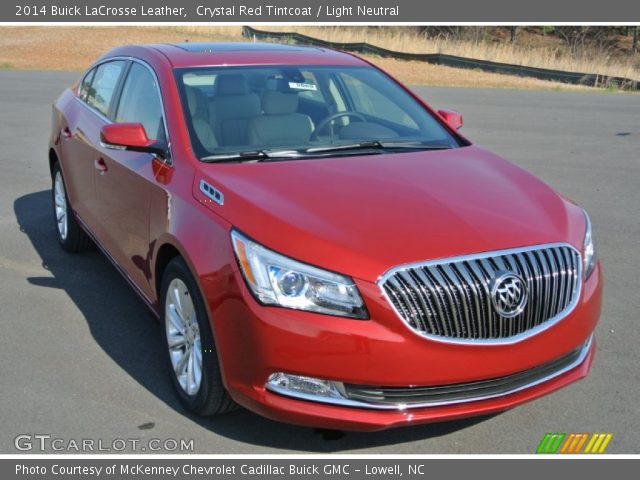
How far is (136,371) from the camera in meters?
4.83

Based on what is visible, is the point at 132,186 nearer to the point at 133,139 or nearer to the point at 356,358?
the point at 133,139

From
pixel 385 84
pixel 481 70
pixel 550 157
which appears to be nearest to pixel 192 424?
pixel 385 84

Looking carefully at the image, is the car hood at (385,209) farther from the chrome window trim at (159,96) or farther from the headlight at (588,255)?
the chrome window trim at (159,96)

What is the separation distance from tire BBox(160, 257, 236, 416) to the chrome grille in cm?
94

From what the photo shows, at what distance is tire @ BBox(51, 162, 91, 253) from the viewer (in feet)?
22.5

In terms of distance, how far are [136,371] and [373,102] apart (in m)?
2.31

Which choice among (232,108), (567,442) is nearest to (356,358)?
(567,442)

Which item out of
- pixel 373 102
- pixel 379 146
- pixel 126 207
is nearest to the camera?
pixel 379 146

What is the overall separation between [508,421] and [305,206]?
146 cm

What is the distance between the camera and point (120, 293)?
6125 mm

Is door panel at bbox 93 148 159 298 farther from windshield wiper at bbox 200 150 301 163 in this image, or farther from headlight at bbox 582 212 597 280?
headlight at bbox 582 212 597 280

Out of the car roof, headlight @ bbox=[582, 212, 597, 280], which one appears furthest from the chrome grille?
the car roof

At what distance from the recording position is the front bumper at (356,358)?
138 inches

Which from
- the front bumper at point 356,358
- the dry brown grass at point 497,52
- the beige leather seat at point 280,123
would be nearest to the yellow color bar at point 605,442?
the front bumper at point 356,358
